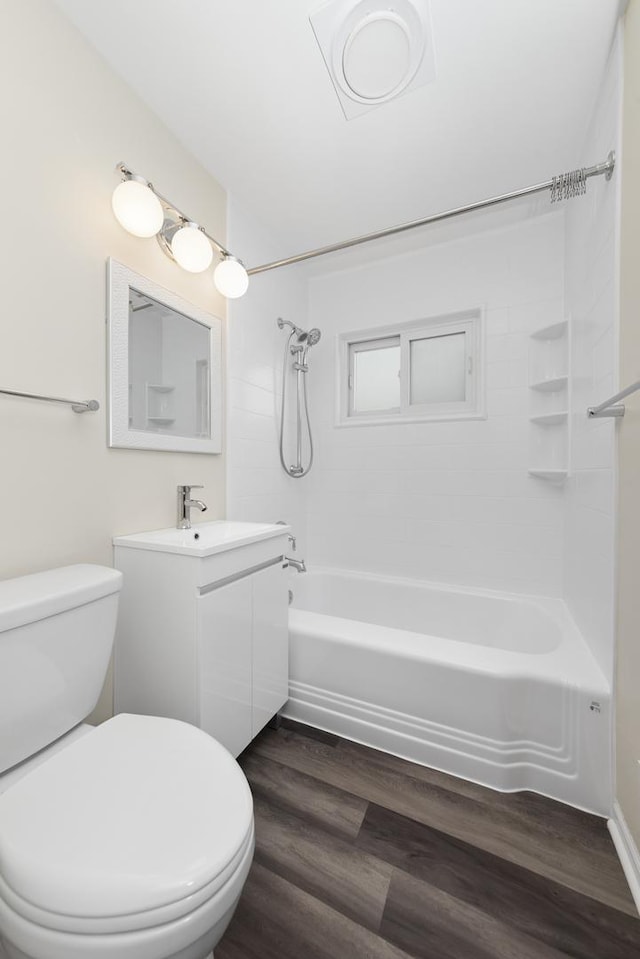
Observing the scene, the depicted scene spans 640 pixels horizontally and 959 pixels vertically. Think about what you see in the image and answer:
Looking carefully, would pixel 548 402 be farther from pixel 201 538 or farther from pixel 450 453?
pixel 201 538

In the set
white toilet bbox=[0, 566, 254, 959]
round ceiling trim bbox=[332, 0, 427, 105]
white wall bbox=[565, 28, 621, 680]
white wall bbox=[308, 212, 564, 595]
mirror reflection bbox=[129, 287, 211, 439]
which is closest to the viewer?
white toilet bbox=[0, 566, 254, 959]

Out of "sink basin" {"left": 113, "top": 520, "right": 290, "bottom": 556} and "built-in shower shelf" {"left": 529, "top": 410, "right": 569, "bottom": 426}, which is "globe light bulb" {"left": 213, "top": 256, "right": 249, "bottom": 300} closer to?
"sink basin" {"left": 113, "top": 520, "right": 290, "bottom": 556}

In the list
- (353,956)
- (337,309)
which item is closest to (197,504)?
(353,956)

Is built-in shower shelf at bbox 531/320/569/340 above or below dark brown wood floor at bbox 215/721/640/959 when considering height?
above

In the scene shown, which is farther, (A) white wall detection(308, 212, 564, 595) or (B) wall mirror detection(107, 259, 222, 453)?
(A) white wall detection(308, 212, 564, 595)

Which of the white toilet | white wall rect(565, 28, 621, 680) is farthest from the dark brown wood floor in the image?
white wall rect(565, 28, 621, 680)

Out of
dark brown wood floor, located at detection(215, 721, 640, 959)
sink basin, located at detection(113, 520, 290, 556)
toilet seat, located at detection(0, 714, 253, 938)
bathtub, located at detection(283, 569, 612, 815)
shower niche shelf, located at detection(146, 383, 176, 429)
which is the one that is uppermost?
shower niche shelf, located at detection(146, 383, 176, 429)

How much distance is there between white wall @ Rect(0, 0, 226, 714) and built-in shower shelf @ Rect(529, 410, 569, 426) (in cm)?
182

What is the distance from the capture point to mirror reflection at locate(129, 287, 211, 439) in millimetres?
1404

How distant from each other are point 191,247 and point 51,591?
1256 mm

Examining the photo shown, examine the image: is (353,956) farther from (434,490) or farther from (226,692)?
(434,490)

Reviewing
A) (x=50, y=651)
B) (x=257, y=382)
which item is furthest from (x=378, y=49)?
(x=50, y=651)

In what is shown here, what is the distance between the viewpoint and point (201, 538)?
1333 mm

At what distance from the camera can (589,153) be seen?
5.02ft
